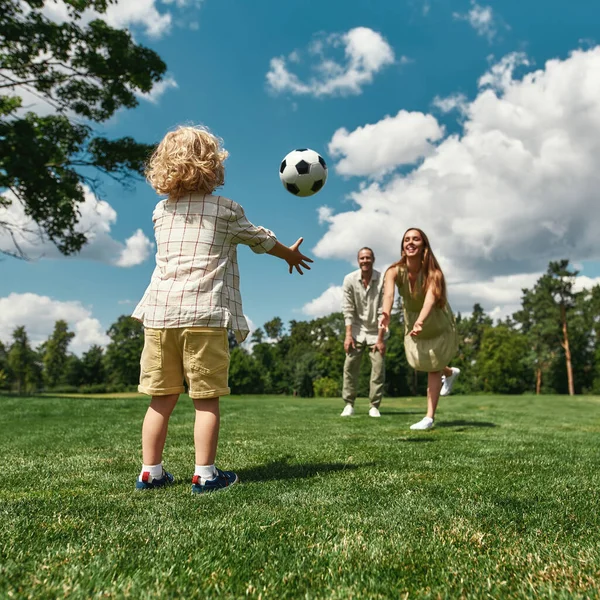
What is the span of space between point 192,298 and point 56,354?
277 ft

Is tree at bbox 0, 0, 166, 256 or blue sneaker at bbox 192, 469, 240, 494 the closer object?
blue sneaker at bbox 192, 469, 240, 494

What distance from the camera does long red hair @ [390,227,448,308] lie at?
621cm

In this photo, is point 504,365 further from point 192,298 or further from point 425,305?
point 192,298

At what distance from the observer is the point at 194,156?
3410 millimetres

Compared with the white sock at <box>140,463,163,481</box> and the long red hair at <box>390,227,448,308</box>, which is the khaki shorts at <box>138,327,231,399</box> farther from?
the long red hair at <box>390,227,448,308</box>

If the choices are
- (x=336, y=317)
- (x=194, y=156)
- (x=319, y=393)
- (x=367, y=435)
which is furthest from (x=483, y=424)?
(x=336, y=317)

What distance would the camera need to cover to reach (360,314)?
9.15m

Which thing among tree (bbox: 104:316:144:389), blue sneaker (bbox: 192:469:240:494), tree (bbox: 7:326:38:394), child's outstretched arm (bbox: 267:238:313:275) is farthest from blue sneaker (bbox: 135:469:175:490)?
tree (bbox: 7:326:38:394)

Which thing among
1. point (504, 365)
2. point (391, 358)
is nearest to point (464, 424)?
point (391, 358)

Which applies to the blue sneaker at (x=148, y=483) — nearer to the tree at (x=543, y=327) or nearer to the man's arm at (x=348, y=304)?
the man's arm at (x=348, y=304)

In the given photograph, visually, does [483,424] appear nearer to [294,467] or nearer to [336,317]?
[294,467]

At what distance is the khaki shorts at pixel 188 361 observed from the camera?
323cm

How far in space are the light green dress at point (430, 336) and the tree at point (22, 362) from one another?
77.5 metres

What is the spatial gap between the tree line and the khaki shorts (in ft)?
158
